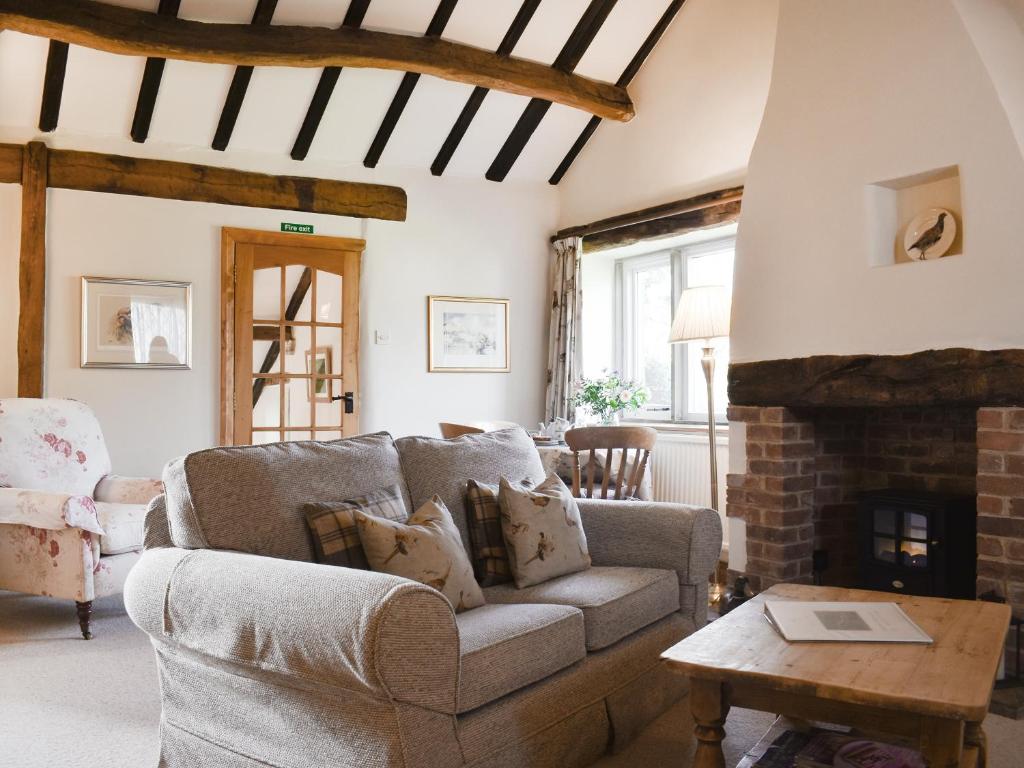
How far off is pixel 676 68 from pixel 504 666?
4.85m

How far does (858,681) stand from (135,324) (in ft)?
16.2

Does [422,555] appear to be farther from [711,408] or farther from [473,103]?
[473,103]

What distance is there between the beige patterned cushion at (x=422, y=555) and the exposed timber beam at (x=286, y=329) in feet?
12.0

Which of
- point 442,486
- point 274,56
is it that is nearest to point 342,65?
point 274,56

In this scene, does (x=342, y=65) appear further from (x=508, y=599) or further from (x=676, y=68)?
(x=508, y=599)

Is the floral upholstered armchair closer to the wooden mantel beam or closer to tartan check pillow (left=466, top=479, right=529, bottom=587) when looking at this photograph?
tartan check pillow (left=466, top=479, right=529, bottom=587)

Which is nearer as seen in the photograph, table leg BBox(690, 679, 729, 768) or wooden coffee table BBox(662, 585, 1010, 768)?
wooden coffee table BBox(662, 585, 1010, 768)

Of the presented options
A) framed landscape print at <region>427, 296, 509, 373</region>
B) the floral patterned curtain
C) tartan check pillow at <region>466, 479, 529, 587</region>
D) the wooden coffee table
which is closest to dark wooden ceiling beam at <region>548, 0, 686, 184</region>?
the floral patterned curtain

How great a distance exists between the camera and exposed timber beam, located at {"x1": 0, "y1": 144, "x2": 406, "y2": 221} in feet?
16.9

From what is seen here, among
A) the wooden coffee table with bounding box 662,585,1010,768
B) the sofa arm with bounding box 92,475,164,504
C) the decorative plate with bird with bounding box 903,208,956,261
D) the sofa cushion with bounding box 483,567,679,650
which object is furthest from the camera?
the sofa arm with bounding box 92,475,164,504

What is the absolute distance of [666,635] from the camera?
2674 millimetres

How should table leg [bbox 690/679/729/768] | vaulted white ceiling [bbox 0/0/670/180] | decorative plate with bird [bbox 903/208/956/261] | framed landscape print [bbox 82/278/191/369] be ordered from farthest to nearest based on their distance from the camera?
1. framed landscape print [bbox 82/278/191/369]
2. vaulted white ceiling [bbox 0/0/670/180]
3. decorative plate with bird [bbox 903/208/956/261]
4. table leg [bbox 690/679/729/768]

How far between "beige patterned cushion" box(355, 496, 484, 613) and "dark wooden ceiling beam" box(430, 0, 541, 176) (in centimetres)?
417

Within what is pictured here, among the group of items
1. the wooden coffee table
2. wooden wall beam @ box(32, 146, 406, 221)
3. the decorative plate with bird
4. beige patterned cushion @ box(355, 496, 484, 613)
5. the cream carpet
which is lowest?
the cream carpet
